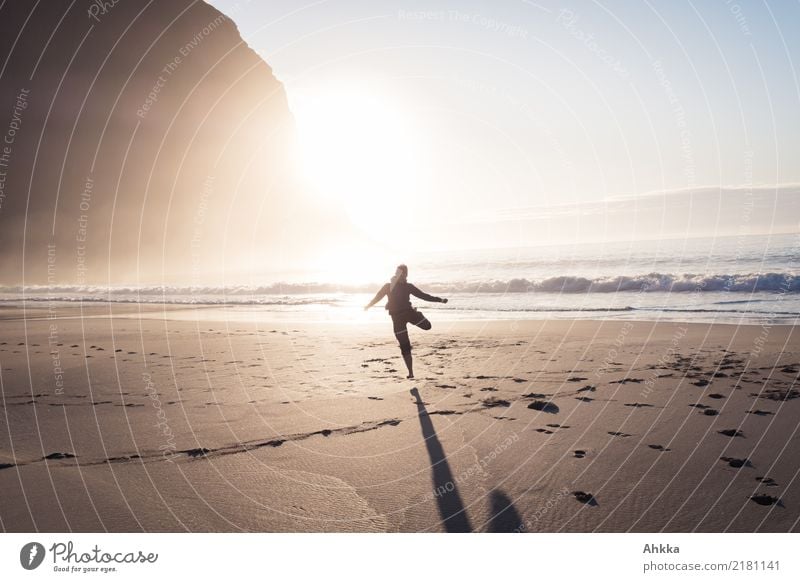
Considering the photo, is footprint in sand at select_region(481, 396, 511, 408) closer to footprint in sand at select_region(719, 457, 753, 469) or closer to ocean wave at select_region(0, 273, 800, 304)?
footprint in sand at select_region(719, 457, 753, 469)

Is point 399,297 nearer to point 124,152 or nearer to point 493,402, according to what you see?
point 493,402

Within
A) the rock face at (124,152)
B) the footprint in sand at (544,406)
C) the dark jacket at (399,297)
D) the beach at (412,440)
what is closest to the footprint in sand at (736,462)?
the beach at (412,440)

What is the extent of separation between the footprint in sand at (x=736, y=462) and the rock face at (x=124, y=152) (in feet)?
191

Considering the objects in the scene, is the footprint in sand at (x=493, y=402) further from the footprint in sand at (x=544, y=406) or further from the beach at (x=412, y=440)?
the footprint in sand at (x=544, y=406)

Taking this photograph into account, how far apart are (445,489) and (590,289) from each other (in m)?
28.5

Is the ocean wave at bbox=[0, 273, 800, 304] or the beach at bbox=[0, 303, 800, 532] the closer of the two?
the beach at bbox=[0, 303, 800, 532]

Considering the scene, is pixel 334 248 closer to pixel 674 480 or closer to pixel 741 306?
pixel 741 306

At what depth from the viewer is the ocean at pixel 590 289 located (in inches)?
863

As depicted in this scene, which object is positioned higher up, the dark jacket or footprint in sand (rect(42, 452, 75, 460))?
the dark jacket

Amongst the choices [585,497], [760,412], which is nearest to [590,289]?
[760,412]

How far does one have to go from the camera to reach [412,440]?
23.5 ft

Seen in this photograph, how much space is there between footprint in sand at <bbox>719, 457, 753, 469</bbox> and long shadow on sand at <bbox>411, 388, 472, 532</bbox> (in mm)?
2966

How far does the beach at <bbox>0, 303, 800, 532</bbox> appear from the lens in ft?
16.7

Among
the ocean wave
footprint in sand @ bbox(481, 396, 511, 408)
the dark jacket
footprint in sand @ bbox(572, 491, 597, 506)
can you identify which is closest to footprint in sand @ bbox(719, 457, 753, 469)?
footprint in sand @ bbox(572, 491, 597, 506)
